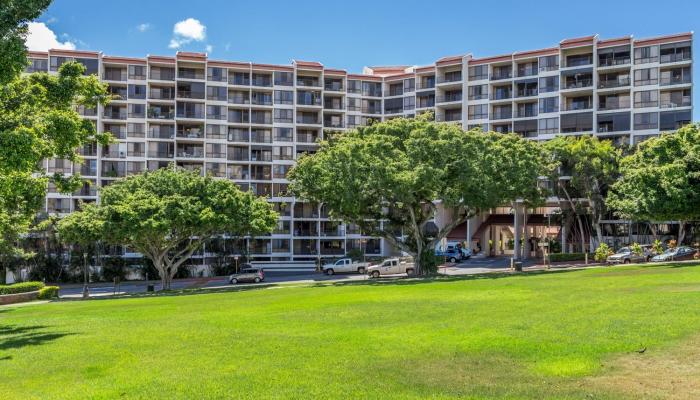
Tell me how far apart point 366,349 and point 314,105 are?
83052 mm

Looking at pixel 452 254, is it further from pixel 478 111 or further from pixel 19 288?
pixel 19 288

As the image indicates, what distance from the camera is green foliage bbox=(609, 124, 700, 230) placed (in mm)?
44031

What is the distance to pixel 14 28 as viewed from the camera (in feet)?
56.0

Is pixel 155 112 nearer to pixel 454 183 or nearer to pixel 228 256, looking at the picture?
pixel 228 256

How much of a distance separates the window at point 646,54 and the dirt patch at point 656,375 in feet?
250

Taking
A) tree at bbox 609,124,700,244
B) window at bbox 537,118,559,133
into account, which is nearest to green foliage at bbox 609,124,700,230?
tree at bbox 609,124,700,244

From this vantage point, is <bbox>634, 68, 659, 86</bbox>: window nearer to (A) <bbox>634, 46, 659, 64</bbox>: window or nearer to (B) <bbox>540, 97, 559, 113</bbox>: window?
(A) <bbox>634, 46, 659, 64</bbox>: window

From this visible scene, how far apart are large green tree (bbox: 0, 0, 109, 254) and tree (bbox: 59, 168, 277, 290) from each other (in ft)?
76.3

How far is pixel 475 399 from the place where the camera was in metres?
10.3

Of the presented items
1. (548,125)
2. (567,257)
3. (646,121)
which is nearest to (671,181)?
(567,257)

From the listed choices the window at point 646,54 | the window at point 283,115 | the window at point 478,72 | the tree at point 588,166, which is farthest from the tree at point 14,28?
the window at point 478,72

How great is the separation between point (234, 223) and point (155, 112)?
141 ft

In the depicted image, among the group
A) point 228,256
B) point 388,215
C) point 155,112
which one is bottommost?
point 228,256

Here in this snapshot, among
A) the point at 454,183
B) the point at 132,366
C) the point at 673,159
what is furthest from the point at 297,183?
the point at 132,366
